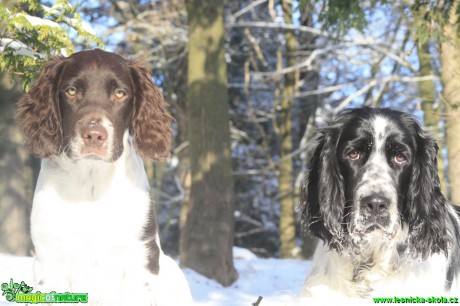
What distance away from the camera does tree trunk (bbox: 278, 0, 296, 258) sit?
19.5 meters

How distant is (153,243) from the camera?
4.63 m

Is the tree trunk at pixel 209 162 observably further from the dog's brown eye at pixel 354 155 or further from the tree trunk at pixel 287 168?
the tree trunk at pixel 287 168

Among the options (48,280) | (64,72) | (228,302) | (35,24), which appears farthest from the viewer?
(228,302)

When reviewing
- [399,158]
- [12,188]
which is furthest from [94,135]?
[12,188]

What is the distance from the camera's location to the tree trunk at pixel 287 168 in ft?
63.9

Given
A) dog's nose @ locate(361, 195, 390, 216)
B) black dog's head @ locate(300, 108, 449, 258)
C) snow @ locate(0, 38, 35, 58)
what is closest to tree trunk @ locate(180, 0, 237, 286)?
snow @ locate(0, 38, 35, 58)

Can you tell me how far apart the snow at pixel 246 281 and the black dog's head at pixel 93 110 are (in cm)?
212

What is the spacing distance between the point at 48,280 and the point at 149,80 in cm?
151

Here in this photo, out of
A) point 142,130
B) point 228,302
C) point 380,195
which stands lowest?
point 228,302

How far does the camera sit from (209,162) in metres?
Result: 10.8

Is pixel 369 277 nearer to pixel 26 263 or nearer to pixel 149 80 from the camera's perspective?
pixel 149 80

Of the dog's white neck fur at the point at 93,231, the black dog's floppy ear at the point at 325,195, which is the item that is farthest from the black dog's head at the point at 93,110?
the black dog's floppy ear at the point at 325,195

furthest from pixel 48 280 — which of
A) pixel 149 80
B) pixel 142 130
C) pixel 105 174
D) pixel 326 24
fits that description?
pixel 326 24

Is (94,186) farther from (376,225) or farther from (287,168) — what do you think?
(287,168)
